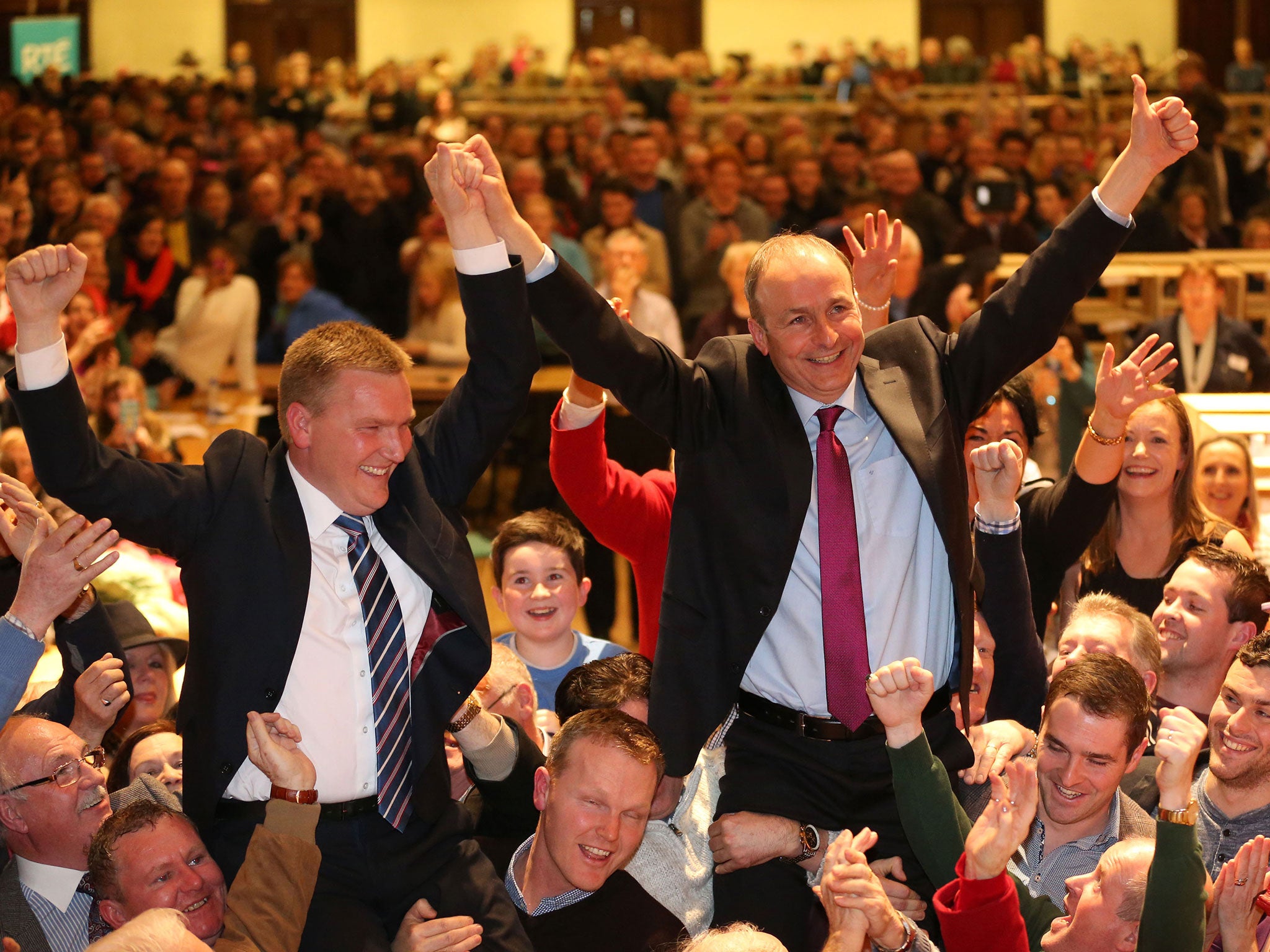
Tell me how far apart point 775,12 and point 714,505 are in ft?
56.7

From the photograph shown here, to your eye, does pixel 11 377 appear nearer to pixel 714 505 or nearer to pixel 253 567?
pixel 253 567

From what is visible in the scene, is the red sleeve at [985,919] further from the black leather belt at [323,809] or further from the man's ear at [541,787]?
the black leather belt at [323,809]

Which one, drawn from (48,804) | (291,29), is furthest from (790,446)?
(291,29)

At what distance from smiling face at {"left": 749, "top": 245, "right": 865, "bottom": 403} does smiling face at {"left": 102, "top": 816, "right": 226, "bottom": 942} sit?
4.08ft

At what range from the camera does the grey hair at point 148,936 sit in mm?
2027

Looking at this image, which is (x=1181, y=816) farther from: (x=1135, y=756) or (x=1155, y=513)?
(x=1155, y=513)

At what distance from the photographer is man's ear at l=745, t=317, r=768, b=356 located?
253cm

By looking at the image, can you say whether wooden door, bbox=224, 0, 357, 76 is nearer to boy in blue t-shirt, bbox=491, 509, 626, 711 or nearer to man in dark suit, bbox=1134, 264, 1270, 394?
man in dark suit, bbox=1134, 264, 1270, 394

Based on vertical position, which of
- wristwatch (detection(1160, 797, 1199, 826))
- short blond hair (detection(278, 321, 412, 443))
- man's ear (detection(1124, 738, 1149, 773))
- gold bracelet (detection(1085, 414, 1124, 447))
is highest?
short blond hair (detection(278, 321, 412, 443))

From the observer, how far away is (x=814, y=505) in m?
2.50

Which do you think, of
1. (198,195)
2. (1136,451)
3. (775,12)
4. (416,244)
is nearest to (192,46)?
(775,12)

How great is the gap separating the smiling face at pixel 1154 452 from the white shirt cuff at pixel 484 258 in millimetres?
1820

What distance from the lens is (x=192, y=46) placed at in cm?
1822

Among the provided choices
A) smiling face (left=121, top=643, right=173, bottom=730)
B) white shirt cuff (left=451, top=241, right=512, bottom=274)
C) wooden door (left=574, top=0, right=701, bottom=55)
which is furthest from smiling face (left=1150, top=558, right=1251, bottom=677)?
wooden door (left=574, top=0, right=701, bottom=55)
